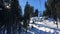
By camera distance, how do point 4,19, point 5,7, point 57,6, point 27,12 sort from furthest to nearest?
1. point 27,12
2. point 4,19
3. point 5,7
4. point 57,6

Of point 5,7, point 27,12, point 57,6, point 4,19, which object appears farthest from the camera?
point 27,12

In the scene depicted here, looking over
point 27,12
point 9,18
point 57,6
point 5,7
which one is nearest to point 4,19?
point 9,18

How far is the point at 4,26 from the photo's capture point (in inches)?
129

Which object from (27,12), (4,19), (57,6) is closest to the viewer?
(57,6)

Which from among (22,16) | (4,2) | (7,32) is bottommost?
(7,32)

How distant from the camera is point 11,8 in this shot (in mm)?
3020

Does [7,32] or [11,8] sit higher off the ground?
[11,8]

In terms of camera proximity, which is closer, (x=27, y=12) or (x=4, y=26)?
(x=4, y=26)

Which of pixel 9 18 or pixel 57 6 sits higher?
pixel 57 6

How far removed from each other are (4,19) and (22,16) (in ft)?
2.41

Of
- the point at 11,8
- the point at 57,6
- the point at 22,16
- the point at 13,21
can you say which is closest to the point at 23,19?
the point at 22,16

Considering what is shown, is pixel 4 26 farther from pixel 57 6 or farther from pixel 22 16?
pixel 57 6

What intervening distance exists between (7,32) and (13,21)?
23 cm

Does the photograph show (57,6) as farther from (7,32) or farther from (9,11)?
(7,32)
